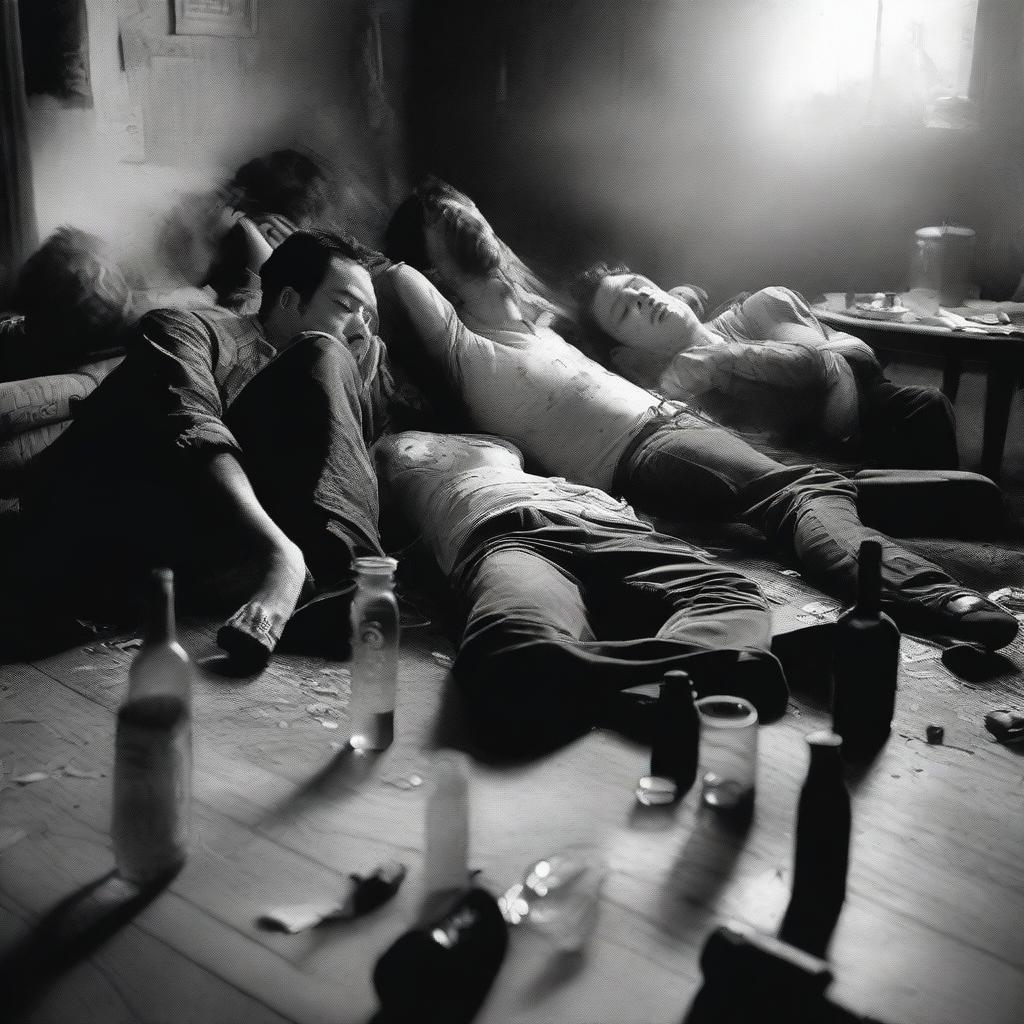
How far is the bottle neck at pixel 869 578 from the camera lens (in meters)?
1.67

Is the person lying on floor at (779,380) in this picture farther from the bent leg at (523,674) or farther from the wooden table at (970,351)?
the bent leg at (523,674)

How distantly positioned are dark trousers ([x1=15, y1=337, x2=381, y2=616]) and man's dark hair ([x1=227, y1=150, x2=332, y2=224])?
2.90ft

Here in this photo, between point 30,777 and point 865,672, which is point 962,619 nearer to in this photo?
point 865,672

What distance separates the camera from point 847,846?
4.18 ft

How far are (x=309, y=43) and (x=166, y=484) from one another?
1637 millimetres

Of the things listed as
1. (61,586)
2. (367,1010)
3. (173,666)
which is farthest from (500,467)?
(367,1010)

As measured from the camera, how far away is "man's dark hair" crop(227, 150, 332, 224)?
9.70 ft

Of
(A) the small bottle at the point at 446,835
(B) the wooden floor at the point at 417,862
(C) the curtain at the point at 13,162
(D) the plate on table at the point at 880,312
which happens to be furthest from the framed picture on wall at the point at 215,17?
(A) the small bottle at the point at 446,835

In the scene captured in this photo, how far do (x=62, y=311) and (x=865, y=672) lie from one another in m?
1.83

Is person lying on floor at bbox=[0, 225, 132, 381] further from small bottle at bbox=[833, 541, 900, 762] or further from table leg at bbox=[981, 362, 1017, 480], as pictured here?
table leg at bbox=[981, 362, 1017, 480]

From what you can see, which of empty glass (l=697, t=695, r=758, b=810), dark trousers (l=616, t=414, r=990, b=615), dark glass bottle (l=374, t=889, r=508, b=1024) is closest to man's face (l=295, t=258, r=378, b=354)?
dark trousers (l=616, t=414, r=990, b=615)

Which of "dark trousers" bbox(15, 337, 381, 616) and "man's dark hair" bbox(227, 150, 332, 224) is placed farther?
"man's dark hair" bbox(227, 150, 332, 224)

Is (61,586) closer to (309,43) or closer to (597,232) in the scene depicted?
(309,43)

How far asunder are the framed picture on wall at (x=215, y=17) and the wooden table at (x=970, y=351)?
185 cm
